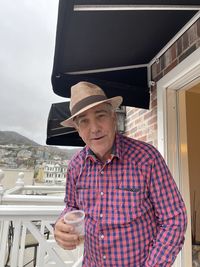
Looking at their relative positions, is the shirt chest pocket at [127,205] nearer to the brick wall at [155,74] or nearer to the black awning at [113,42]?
the black awning at [113,42]

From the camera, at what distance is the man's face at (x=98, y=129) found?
1207mm

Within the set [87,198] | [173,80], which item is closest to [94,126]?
[87,198]

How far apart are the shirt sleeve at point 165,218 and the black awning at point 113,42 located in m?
0.99

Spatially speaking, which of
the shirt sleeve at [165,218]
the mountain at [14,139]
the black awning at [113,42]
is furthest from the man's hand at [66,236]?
the mountain at [14,139]

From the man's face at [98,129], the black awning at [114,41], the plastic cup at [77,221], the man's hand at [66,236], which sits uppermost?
the black awning at [114,41]

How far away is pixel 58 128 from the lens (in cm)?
264

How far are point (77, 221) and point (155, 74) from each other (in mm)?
1703

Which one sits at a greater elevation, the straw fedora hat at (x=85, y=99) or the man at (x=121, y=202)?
the straw fedora hat at (x=85, y=99)

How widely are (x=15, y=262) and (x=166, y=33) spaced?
7.16 feet

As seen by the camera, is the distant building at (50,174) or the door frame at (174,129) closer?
the door frame at (174,129)

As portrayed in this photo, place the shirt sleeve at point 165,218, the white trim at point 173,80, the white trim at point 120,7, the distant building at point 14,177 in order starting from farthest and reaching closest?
the distant building at point 14,177 → the white trim at point 173,80 → the white trim at point 120,7 → the shirt sleeve at point 165,218

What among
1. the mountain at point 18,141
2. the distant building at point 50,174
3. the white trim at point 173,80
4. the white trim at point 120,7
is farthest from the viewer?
the distant building at point 50,174

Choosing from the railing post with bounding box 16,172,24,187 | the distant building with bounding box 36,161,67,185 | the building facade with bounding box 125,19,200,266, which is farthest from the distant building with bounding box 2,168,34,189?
the building facade with bounding box 125,19,200,266

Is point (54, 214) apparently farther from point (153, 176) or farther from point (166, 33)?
point (166, 33)
